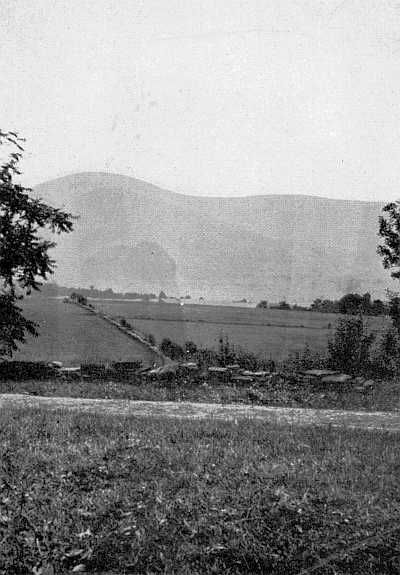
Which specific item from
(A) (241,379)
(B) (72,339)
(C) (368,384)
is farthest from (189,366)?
(C) (368,384)

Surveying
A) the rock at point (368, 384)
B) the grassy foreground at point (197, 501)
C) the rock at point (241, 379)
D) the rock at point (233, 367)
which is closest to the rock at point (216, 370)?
the rock at point (241, 379)

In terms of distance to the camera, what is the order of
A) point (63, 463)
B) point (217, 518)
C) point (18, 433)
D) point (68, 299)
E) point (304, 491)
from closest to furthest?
point (217, 518) → point (304, 491) → point (63, 463) → point (18, 433) → point (68, 299)

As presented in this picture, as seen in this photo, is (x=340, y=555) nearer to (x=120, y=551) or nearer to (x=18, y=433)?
(x=120, y=551)

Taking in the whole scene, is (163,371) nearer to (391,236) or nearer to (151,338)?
(151,338)

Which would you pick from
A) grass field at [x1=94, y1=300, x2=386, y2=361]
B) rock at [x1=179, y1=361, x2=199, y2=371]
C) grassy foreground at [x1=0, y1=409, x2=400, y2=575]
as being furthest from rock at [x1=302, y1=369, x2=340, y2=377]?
grassy foreground at [x1=0, y1=409, x2=400, y2=575]

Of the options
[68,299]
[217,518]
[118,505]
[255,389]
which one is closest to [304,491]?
[217,518]

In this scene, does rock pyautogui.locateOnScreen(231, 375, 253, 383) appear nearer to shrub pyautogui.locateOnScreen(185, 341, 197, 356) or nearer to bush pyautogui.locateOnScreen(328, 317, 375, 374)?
shrub pyautogui.locateOnScreen(185, 341, 197, 356)
